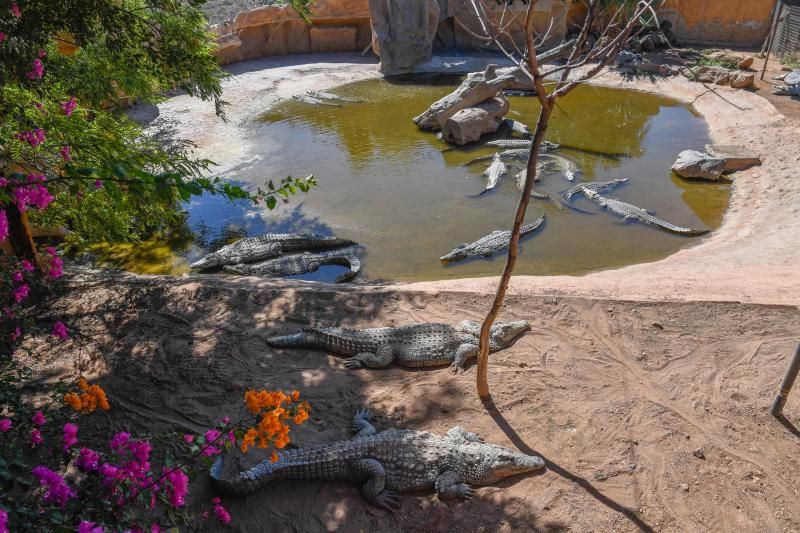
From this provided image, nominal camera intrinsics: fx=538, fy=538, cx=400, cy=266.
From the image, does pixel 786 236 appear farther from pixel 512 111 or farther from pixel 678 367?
pixel 512 111

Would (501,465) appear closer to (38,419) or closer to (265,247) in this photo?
(38,419)

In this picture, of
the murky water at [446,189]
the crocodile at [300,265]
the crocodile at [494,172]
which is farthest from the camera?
the crocodile at [494,172]

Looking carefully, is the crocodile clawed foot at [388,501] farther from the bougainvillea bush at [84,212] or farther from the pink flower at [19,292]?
the pink flower at [19,292]

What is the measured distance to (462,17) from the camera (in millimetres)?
19047

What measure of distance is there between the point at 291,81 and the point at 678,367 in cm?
1479

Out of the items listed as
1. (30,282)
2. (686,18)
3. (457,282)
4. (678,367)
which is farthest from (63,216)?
(686,18)

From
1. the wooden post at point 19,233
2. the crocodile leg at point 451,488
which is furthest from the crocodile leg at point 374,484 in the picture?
the wooden post at point 19,233

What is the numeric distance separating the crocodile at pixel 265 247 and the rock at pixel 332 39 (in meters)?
13.3

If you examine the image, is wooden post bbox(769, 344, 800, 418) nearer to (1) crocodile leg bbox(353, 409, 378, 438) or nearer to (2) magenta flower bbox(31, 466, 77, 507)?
(1) crocodile leg bbox(353, 409, 378, 438)

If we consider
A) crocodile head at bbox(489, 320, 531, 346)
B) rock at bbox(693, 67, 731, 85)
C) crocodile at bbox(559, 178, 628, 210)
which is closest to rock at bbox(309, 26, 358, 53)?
rock at bbox(693, 67, 731, 85)

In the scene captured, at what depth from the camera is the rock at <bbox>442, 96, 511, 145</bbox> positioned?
12.0 meters

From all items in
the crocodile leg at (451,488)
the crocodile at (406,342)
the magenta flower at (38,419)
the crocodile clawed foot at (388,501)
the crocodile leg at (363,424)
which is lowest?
the crocodile clawed foot at (388,501)

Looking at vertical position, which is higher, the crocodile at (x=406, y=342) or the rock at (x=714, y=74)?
the rock at (x=714, y=74)

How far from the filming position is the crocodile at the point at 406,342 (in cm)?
518
